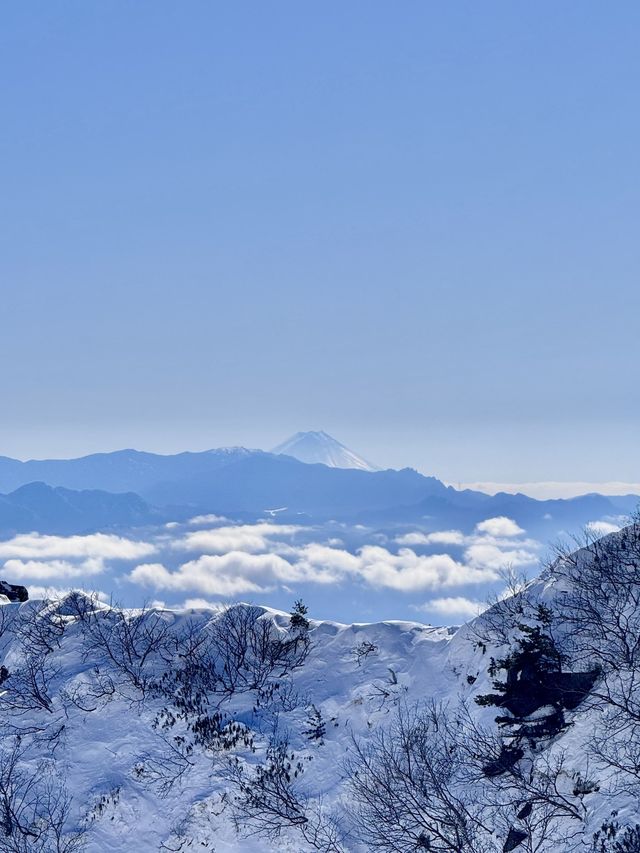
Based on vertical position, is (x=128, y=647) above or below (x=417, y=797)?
above

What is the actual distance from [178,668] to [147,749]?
672 cm

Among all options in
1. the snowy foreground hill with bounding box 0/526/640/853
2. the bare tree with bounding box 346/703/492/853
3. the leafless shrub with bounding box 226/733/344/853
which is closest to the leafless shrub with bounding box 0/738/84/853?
the snowy foreground hill with bounding box 0/526/640/853

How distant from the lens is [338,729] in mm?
31641

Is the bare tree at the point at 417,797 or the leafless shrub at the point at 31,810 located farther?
the leafless shrub at the point at 31,810

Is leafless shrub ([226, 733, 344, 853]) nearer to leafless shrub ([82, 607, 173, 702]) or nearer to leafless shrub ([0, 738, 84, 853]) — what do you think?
leafless shrub ([0, 738, 84, 853])

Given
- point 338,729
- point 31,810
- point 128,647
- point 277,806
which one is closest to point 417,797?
point 277,806

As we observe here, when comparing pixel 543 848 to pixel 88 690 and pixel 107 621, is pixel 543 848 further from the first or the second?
pixel 107 621

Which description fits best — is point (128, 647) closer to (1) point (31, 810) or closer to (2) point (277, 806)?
(1) point (31, 810)

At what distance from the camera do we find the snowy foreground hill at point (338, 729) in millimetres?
22688

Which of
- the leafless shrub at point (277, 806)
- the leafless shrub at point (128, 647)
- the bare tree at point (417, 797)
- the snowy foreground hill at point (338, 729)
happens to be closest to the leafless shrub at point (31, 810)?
the snowy foreground hill at point (338, 729)

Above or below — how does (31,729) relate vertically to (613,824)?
below

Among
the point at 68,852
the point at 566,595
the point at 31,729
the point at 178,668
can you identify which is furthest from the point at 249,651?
the point at 566,595

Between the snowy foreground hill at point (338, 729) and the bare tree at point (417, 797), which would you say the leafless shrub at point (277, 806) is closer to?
the snowy foreground hill at point (338, 729)

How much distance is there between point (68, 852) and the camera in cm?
2484
